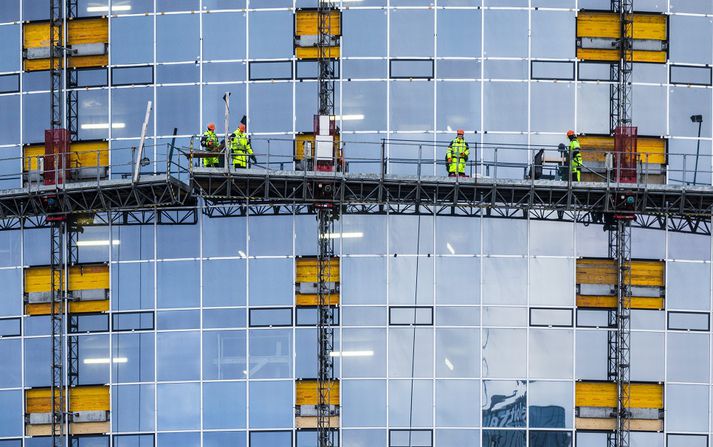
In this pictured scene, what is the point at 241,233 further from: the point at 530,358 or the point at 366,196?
the point at 530,358

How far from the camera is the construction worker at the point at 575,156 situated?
2121 inches

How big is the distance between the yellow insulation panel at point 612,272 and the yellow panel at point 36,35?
22.3m

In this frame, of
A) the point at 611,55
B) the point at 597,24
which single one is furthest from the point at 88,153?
the point at 611,55

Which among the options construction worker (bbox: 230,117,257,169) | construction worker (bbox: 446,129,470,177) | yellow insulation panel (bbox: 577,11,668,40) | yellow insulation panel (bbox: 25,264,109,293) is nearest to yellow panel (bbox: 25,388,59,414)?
yellow insulation panel (bbox: 25,264,109,293)

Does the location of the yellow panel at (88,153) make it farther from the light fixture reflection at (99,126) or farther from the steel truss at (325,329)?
the steel truss at (325,329)

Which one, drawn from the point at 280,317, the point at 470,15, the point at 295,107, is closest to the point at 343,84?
the point at 295,107

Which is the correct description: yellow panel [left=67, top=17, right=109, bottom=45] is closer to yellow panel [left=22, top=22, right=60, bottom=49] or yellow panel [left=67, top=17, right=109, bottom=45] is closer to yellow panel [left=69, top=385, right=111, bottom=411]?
yellow panel [left=22, top=22, right=60, bottom=49]

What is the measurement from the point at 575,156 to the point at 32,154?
20886 mm

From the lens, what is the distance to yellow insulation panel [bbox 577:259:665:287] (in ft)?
181

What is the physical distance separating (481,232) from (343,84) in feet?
25.1

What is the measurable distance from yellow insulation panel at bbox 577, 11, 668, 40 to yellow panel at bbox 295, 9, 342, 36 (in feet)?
30.1

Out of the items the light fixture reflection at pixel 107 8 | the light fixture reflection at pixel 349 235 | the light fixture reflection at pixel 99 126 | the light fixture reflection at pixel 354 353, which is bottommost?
the light fixture reflection at pixel 354 353

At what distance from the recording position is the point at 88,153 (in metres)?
57.0

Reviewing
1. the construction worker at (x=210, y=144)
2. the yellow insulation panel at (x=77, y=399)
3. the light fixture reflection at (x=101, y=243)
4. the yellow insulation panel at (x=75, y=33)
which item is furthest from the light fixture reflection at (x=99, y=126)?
the yellow insulation panel at (x=77, y=399)
